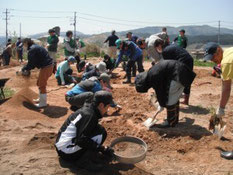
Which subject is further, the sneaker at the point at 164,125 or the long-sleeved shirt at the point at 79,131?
the sneaker at the point at 164,125

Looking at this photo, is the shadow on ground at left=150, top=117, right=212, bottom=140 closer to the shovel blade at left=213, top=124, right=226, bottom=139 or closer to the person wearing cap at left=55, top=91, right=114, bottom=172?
the shovel blade at left=213, top=124, right=226, bottom=139

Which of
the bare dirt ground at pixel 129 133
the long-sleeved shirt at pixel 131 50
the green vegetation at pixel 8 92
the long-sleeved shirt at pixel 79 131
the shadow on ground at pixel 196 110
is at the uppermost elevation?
the long-sleeved shirt at pixel 131 50

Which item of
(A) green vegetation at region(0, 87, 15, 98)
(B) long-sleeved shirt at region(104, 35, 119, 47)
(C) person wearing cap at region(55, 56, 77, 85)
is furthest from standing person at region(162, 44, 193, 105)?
(B) long-sleeved shirt at region(104, 35, 119, 47)

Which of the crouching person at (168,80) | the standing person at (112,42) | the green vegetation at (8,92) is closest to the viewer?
the crouching person at (168,80)

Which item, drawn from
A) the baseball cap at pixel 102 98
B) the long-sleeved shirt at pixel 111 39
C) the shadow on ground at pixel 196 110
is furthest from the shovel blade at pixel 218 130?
the long-sleeved shirt at pixel 111 39

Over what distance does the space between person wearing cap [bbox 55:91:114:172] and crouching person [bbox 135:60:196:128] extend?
1.58m

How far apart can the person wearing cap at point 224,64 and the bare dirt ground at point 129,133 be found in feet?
1.62

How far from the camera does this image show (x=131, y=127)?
504cm

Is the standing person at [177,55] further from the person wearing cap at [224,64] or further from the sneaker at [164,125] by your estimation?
the person wearing cap at [224,64]

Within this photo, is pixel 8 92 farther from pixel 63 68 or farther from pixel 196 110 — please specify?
pixel 196 110

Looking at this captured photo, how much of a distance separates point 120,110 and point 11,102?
257 cm

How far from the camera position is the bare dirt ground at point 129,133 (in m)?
3.31

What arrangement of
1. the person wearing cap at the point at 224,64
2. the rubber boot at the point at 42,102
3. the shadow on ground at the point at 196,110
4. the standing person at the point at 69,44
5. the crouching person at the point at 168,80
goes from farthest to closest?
the standing person at the point at 69,44 → the rubber boot at the point at 42,102 → the shadow on ground at the point at 196,110 → the crouching person at the point at 168,80 → the person wearing cap at the point at 224,64

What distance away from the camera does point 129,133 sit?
15.7ft
